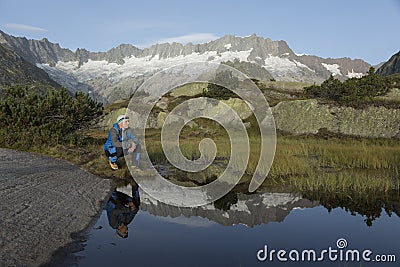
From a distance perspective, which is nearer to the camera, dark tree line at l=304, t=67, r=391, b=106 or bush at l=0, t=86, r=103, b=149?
bush at l=0, t=86, r=103, b=149

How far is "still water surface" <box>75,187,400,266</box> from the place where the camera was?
6.78 m

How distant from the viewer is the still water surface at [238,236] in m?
6.78

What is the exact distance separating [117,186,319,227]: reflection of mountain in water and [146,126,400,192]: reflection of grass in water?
1.68 m

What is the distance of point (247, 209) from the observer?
1027 centimetres

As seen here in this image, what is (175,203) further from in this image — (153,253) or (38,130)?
(38,130)

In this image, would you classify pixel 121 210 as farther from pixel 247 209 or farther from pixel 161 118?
pixel 161 118

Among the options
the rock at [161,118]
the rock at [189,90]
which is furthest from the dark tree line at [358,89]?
the rock at [189,90]

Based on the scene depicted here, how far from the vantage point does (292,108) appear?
32.6m

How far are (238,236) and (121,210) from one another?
3.79 meters

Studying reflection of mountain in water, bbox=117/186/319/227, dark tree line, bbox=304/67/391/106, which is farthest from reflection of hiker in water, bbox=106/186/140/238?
dark tree line, bbox=304/67/391/106

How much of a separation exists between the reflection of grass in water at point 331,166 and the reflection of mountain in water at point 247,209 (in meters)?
1.68

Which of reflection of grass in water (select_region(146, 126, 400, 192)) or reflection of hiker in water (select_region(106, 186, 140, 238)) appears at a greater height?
reflection of hiker in water (select_region(106, 186, 140, 238))

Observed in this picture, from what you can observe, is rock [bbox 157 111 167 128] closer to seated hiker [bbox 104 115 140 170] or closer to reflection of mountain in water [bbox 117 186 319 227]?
seated hiker [bbox 104 115 140 170]

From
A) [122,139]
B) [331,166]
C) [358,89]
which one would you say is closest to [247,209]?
[122,139]
